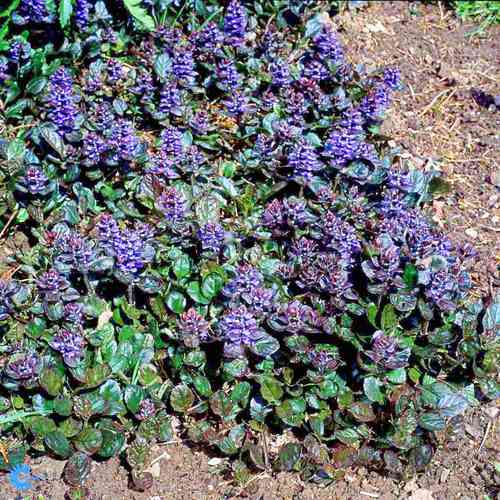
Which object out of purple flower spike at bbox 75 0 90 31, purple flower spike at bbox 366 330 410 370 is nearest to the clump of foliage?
purple flower spike at bbox 75 0 90 31

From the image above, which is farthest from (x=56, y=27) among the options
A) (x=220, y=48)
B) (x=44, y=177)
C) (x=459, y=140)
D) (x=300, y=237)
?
(x=459, y=140)

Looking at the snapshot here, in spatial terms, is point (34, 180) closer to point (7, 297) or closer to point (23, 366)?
point (7, 297)

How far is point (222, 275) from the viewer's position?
340cm

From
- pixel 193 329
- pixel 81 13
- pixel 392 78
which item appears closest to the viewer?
pixel 193 329

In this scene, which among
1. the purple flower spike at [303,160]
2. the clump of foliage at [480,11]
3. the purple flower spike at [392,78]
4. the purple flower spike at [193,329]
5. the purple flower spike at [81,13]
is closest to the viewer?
the purple flower spike at [193,329]

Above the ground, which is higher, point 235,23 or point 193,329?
point 235,23

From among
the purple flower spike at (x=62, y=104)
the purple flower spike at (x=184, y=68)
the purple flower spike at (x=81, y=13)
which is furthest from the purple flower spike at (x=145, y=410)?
the purple flower spike at (x=81, y=13)

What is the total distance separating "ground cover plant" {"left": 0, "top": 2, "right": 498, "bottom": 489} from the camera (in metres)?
3.15

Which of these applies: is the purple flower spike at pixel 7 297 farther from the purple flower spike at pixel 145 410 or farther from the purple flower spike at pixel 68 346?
the purple flower spike at pixel 145 410

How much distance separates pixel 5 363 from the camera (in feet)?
10.5

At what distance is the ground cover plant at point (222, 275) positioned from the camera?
10.3 feet

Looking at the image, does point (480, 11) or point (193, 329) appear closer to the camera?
point (193, 329)

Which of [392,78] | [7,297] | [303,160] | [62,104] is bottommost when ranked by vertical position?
[7,297]

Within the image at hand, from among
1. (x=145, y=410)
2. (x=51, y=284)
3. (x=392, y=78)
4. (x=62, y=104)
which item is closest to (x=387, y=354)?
(x=145, y=410)
